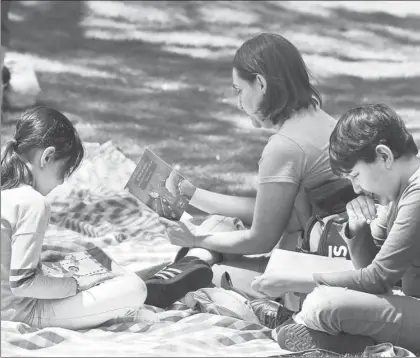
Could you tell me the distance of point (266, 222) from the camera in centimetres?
262

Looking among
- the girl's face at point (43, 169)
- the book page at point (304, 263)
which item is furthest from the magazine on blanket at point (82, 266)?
the book page at point (304, 263)

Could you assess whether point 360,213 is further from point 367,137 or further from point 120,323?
point 120,323

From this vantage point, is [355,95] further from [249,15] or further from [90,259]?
[90,259]

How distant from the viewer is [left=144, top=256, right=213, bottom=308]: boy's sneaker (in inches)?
102

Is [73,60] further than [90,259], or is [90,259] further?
[73,60]

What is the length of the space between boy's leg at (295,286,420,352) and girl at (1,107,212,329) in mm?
575

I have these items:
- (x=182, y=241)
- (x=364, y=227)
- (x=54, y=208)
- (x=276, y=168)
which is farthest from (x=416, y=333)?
(x=54, y=208)

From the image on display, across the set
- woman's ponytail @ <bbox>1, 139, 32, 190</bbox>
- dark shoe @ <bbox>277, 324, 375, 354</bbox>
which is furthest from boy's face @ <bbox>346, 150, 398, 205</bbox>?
woman's ponytail @ <bbox>1, 139, 32, 190</bbox>

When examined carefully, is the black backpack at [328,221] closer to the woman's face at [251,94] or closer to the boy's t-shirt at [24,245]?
the woman's face at [251,94]

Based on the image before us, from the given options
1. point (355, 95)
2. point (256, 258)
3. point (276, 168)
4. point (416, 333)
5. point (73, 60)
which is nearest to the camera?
point (416, 333)

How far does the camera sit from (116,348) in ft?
7.06

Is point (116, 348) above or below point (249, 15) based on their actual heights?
below

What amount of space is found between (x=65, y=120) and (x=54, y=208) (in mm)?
1445

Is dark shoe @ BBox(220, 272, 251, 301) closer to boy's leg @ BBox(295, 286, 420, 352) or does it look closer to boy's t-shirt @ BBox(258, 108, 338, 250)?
boy's t-shirt @ BBox(258, 108, 338, 250)
